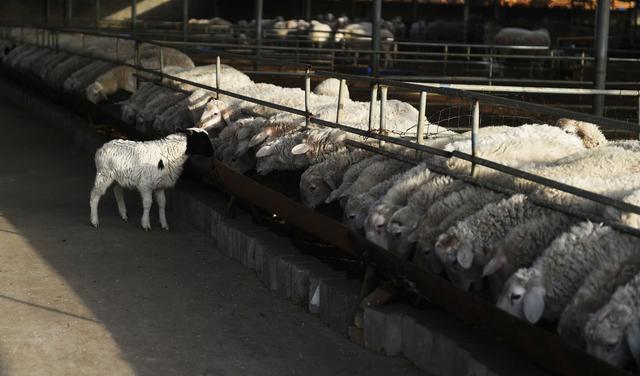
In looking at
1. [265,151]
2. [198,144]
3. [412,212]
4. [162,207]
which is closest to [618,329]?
[412,212]

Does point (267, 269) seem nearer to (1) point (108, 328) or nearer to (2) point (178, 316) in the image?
(2) point (178, 316)

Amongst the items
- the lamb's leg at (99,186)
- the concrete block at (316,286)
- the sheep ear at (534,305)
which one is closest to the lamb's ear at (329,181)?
the concrete block at (316,286)

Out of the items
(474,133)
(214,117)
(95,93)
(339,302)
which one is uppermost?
(474,133)

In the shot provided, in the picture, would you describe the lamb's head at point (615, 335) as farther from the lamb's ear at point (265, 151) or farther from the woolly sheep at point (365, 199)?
the lamb's ear at point (265, 151)

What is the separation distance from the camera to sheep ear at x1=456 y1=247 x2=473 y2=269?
5.18 meters

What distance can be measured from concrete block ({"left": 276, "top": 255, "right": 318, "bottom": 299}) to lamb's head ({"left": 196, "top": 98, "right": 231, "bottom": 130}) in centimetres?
259

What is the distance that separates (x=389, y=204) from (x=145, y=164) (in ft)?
Answer: 11.0

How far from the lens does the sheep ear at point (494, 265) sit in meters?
4.98

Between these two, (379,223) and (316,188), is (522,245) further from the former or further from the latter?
(316,188)

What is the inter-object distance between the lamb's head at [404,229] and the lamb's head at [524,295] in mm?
1066

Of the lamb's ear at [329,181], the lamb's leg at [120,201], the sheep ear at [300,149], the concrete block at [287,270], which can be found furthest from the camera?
the lamb's leg at [120,201]

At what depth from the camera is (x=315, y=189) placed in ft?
23.6

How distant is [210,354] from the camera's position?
5816 millimetres

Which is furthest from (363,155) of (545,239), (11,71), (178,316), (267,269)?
(11,71)
